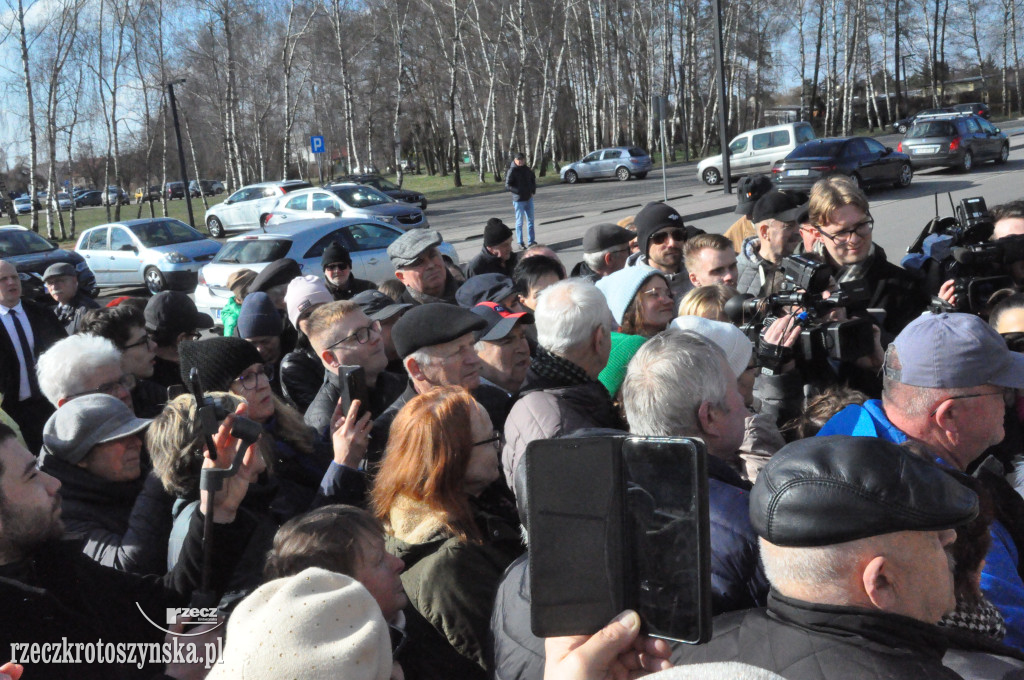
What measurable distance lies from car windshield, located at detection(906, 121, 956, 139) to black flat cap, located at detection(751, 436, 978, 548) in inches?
1055

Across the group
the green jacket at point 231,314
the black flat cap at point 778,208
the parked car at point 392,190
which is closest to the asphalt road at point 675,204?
the parked car at point 392,190

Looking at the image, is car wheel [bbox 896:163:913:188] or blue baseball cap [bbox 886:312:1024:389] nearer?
blue baseball cap [bbox 886:312:1024:389]

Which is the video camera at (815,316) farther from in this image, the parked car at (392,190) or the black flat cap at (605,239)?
the parked car at (392,190)

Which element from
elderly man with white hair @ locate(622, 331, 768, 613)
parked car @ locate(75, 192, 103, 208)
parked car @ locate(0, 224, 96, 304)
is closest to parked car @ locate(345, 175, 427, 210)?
parked car @ locate(0, 224, 96, 304)

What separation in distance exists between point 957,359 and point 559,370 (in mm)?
1464

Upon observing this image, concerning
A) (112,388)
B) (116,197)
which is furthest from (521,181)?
(116,197)

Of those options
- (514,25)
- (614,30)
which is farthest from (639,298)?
(614,30)

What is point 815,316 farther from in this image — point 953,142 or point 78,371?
point 953,142

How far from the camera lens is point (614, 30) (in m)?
44.2

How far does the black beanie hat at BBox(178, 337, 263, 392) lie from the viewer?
384cm

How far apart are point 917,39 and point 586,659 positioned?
231ft

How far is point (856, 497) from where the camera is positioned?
1719mm

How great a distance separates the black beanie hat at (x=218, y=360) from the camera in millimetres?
3844

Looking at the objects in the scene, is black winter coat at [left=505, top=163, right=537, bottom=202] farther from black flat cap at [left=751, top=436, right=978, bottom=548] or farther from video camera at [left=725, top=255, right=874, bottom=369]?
black flat cap at [left=751, top=436, right=978, bottom=548]
